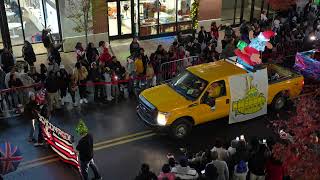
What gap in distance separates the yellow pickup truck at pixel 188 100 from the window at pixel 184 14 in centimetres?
946

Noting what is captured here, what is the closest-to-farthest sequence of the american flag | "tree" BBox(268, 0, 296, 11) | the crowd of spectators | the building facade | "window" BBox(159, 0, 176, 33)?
the crowd of spectators, the american flag, the building facade, "window" BBox(159, 0, 176, 33), "tree" BBox(268, 0, 296, 11)

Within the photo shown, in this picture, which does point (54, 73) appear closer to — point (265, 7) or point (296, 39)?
point (296, 39)

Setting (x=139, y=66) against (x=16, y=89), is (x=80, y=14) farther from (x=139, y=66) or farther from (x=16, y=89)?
(x=16, y=89)

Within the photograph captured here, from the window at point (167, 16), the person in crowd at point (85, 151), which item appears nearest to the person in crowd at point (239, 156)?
the person in crowd at point (85, 151)

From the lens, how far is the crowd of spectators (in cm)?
998

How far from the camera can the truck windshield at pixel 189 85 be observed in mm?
13344

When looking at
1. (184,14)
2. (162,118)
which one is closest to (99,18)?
(184,14)

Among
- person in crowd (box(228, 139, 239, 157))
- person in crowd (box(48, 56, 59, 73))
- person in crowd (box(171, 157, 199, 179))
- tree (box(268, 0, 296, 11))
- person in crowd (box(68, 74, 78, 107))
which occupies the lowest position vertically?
person in crowd (box(171, 157, 199, 179))

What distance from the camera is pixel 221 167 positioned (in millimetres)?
10234

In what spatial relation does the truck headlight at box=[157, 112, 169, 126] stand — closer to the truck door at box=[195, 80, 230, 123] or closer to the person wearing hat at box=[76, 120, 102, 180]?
the truck door at box=[195, 80, 230, 123]

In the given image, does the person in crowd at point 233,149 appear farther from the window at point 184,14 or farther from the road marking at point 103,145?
the window at point 184,14

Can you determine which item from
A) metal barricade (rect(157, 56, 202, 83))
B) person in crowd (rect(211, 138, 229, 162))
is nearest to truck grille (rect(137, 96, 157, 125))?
person in crowd (rect(211, 138, 229, 162))

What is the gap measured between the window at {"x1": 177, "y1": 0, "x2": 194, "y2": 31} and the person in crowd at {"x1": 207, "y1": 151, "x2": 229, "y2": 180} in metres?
14.2

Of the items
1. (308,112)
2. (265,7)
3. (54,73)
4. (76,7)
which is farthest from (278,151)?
(265,7)
